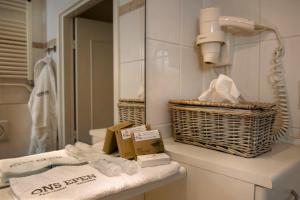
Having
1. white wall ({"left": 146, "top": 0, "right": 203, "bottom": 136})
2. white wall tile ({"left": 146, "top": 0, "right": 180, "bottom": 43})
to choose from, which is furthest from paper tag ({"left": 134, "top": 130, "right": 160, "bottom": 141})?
white wall tile ({"left": 146, "top": 0, "right": 180, "bottom": 43})

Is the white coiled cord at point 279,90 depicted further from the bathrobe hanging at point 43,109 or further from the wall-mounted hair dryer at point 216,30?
the bathrobe hanging at point 43,109

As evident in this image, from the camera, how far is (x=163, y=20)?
3.36ft

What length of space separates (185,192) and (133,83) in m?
0.49

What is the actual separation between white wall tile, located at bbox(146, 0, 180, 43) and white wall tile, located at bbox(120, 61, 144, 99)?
142 mm

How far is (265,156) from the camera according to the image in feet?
2.58

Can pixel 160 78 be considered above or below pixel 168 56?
below

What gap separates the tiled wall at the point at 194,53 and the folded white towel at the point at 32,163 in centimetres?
38

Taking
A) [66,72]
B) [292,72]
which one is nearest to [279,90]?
[292,72]

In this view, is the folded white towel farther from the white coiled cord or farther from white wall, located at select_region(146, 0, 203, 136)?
the white coiled cord

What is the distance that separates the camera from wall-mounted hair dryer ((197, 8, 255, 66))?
100cm

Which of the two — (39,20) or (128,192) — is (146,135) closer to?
(128,192)

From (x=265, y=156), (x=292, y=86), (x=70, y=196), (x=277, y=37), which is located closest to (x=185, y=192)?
(x=265, y=156)

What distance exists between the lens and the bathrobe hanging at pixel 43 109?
692 millimetres

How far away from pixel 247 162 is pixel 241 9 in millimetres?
750
